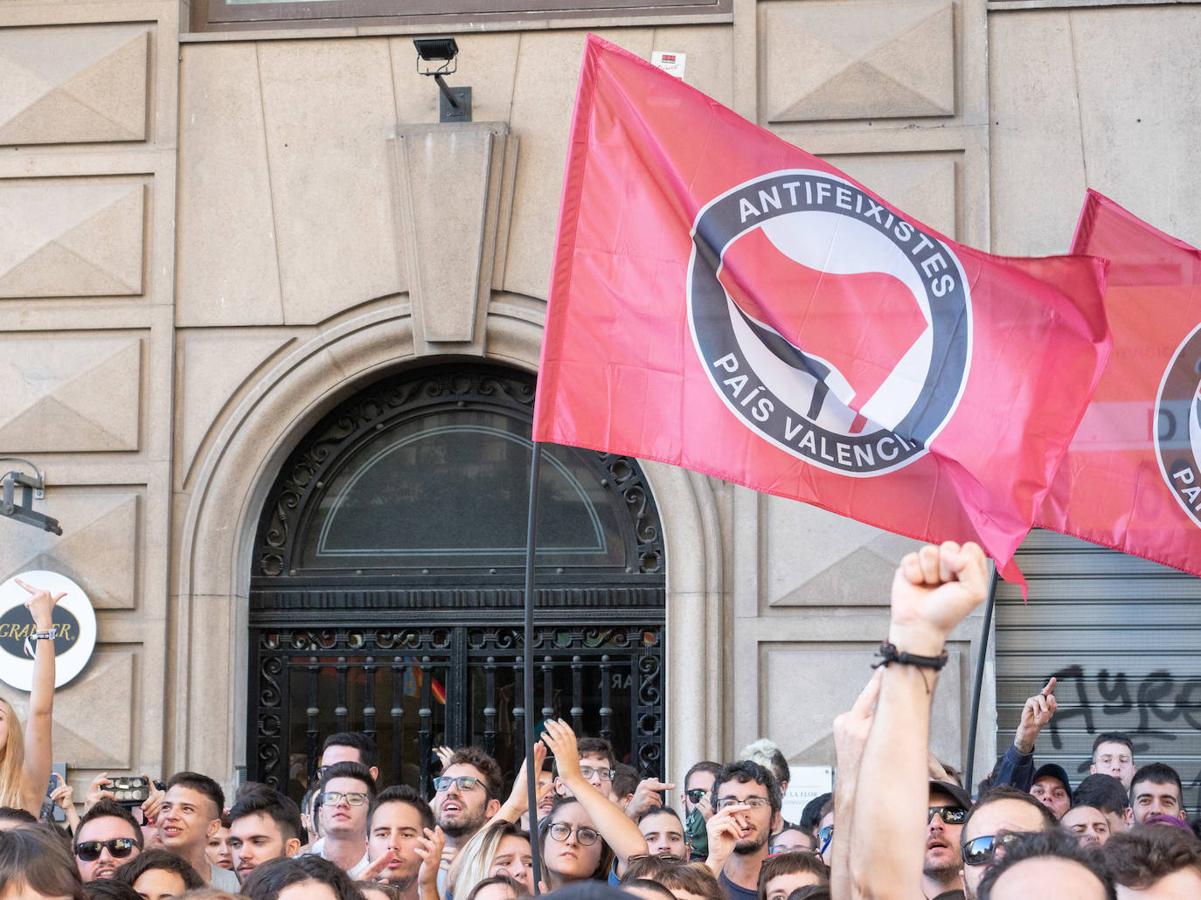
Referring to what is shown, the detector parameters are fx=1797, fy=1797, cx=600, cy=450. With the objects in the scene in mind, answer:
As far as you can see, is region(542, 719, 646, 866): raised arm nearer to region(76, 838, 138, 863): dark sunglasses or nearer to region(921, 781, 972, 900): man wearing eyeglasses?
region(921, 781, 972, 900): man wearing eyeglasses

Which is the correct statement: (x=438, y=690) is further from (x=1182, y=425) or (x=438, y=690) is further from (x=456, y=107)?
(x=1182, y=425)

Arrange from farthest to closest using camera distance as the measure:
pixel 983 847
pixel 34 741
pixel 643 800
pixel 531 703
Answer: pixel 34 741 → pixel 643 800 → pixel 531 703 → pixel 983 847

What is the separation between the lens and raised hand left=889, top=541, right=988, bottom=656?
126 inches

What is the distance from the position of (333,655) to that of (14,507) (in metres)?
2.05

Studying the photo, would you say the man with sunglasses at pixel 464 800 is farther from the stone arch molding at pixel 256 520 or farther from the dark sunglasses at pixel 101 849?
the stone arch molding at pixel 256 520

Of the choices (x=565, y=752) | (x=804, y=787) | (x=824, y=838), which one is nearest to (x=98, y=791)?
(x=565, y=752)

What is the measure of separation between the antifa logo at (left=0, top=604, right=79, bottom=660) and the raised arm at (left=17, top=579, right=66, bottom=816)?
7.41 feet

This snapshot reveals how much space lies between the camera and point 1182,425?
319 inches

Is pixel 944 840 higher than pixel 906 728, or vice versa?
pixel 906 728

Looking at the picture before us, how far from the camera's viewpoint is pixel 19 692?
10523 millimetres

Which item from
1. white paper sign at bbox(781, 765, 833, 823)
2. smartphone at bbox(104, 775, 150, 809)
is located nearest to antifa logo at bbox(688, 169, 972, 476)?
smartphone at bbox(104, 775, 150, 809)

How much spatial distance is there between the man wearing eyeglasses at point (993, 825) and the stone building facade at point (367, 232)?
16.3 feet

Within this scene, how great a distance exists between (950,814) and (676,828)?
4.47 ft

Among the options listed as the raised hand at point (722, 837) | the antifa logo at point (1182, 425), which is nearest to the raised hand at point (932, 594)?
the raised hand at point (722, 837)
